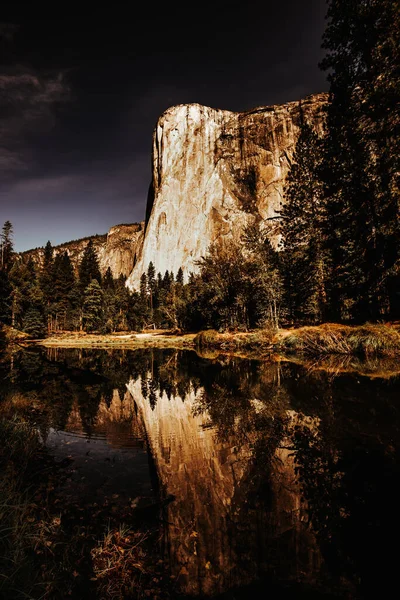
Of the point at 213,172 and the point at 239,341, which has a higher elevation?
the point at 213,172

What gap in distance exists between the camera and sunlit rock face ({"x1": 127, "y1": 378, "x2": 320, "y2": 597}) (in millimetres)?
3340

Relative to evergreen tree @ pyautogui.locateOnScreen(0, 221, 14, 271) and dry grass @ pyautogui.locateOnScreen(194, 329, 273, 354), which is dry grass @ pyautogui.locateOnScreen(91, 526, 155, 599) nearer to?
dry grass @ pyautogui.locateOnScreen(194, 329, 273, 354)

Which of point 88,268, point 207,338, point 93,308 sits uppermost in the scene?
point 88,268

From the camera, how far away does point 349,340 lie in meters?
16.7

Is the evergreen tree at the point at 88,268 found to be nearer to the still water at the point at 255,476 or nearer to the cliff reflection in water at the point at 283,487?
the still water at the point at 255,476

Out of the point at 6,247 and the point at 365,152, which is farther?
the point at 6,247

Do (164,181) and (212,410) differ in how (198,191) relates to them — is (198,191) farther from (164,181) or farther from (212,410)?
Result: (212,410)

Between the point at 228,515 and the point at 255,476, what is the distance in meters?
1.15

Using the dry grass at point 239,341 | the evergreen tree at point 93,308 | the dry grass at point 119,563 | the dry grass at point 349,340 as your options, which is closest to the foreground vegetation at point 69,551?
the dry grass at point 119,563

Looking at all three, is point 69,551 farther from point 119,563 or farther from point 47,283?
point 47,283

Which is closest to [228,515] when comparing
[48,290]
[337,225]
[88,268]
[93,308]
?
[337,225]

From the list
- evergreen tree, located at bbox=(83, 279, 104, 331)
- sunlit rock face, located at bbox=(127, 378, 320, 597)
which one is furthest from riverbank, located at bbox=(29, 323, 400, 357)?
evergreen tree, located at bbox=(83, 279, 104, 331)

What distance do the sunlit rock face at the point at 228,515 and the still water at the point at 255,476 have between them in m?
0.02

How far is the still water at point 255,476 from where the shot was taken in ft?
10.9
